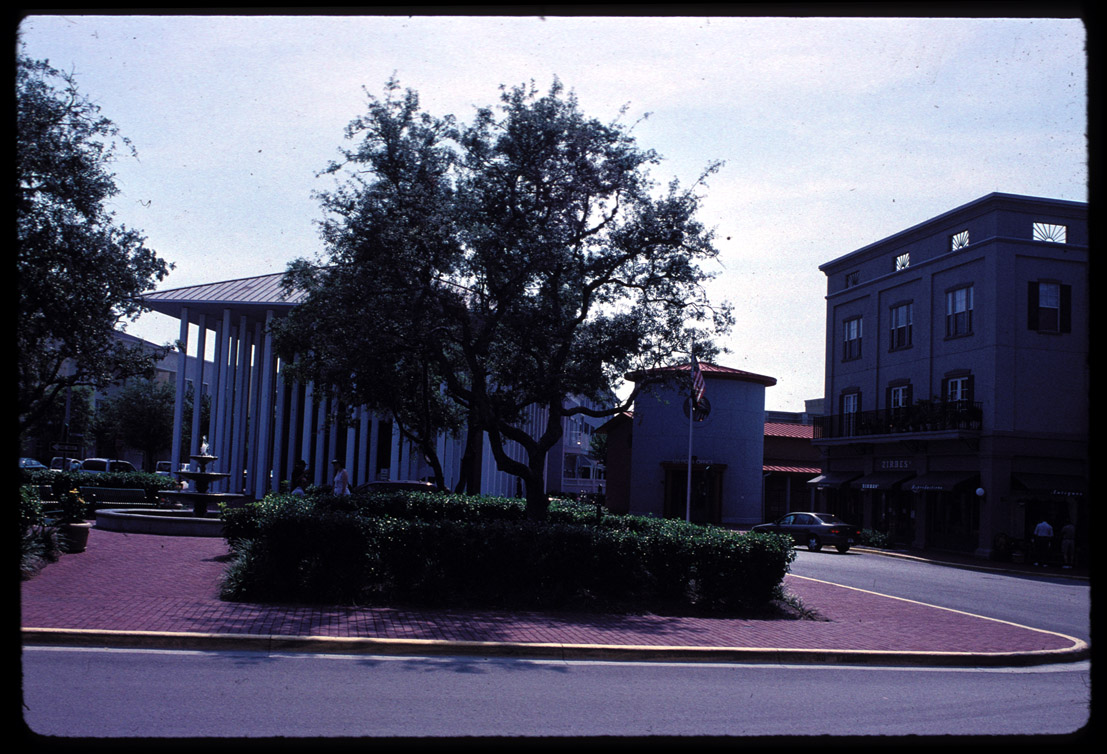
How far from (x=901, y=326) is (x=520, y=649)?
33.0 m

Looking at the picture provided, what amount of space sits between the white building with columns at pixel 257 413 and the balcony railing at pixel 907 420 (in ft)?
56.7

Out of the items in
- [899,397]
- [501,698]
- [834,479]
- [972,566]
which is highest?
[899,397]

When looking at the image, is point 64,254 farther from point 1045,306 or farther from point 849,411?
point 849,411

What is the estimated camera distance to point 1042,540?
2877 cm

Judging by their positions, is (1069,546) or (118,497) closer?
(118,497)

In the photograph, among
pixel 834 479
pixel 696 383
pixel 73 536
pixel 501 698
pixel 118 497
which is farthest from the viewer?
pixel 834 479

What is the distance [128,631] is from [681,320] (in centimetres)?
1117

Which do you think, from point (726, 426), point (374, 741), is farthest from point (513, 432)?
point (726, 426)

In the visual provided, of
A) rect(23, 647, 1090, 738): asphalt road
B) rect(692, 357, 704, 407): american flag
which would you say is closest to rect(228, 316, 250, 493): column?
rect(692, 357, 704, 407): american flag

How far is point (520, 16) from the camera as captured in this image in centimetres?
242

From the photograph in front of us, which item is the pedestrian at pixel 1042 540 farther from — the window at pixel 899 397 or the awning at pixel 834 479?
the awning at pixel 834 479

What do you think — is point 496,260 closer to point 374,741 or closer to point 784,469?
point 374,741

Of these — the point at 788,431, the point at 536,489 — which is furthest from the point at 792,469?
the point at 536,489

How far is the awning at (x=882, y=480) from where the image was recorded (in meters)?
36.8
